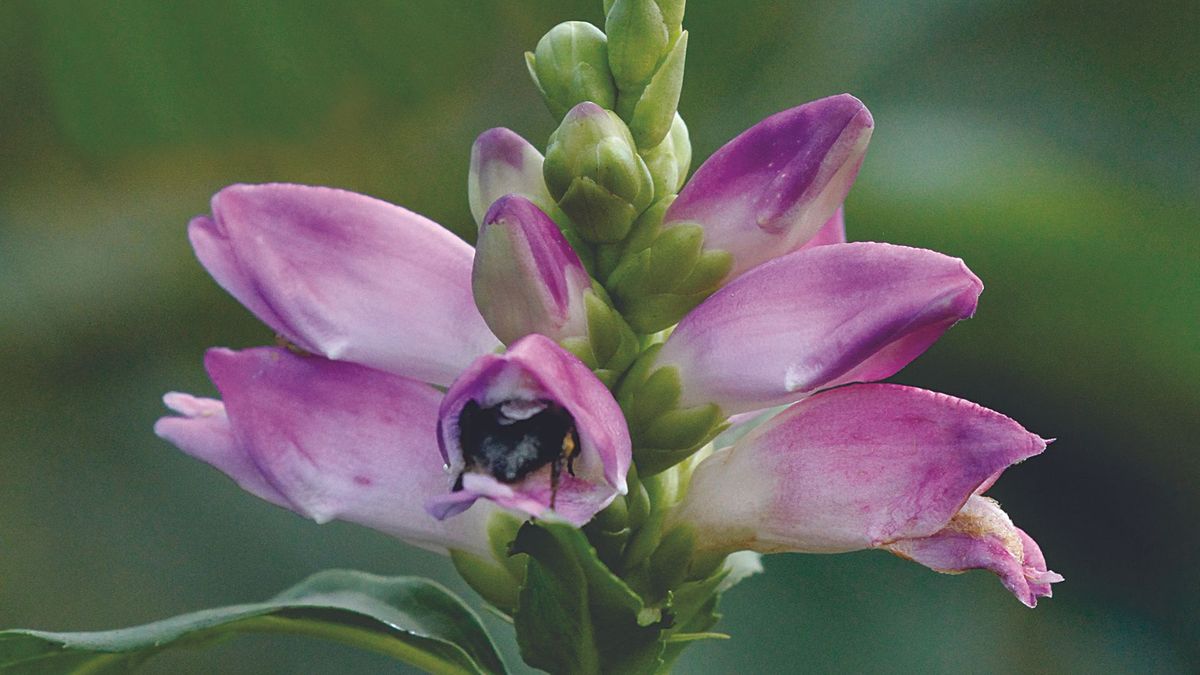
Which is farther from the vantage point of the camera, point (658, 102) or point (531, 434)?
point (658, 102)

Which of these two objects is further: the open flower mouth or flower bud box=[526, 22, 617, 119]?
flower bud box=[526, 22, 617, 119]

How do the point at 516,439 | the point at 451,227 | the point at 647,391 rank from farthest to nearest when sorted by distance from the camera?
the point at 451,227
the point at 647,391
the point at 516,439

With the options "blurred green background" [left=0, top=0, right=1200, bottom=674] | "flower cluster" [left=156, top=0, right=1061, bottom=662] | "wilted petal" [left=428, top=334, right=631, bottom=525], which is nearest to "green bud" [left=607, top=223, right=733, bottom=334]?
"flower cluster" [left=156, top=0, right=1061, bottom=662]

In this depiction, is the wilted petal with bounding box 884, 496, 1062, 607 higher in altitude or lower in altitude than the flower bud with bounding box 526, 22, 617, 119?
lower

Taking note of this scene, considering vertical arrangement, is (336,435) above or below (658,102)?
below

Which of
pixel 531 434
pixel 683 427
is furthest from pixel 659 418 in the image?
pixel 531 434

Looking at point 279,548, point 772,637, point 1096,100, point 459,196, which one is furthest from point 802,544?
point 1096,100

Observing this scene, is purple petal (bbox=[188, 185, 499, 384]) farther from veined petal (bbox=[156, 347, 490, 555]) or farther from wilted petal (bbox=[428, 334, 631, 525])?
wilted petal (bbox=[428, 334, 631, 525])

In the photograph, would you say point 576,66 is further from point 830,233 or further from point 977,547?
point 977,547

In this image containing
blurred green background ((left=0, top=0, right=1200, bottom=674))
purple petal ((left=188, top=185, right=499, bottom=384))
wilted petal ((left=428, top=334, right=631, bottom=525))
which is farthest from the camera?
blurred green background ((left=0, top=0, right=1200, bottom=674))
